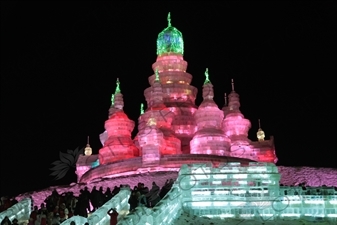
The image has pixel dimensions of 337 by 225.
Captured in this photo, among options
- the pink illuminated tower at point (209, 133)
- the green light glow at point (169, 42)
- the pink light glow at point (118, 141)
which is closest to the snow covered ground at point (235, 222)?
the pink illuminated tower at point (209, 133)

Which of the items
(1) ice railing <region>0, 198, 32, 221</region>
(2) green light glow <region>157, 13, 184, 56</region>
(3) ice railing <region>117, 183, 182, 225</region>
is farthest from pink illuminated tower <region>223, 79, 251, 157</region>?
(3) ice railing <region>117, 183, 182, 225</region>

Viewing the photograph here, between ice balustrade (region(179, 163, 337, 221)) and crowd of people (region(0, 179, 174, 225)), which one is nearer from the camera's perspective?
crowd of people (region(0, 179, 174, 225))

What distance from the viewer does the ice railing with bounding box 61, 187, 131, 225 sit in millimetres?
16828

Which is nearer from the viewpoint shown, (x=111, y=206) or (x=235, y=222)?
(x=235, y=222)

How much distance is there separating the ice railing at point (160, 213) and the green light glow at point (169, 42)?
28540 millimetres

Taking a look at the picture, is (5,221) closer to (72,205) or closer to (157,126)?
(72,205)

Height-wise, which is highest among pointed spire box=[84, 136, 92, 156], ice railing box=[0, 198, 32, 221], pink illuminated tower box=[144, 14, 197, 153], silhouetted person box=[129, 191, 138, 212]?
pink illuminated tower box=[144, 14, 197, 153]

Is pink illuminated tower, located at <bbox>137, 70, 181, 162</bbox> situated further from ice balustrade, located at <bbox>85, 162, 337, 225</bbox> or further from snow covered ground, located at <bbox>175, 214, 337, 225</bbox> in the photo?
snow covered ground, located at <bbox>175, 214, 337, 225</bbox>

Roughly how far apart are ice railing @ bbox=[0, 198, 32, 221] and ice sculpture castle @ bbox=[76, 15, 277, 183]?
53.3 ft

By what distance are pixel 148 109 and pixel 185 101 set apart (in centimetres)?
316

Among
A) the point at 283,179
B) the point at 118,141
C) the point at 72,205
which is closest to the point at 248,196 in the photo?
the point at 72,205

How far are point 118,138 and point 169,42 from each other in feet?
28.8

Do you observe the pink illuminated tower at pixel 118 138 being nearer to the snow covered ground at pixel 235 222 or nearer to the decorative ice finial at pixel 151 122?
the decorative ice finial at pixel 151 122

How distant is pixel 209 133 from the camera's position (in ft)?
135
